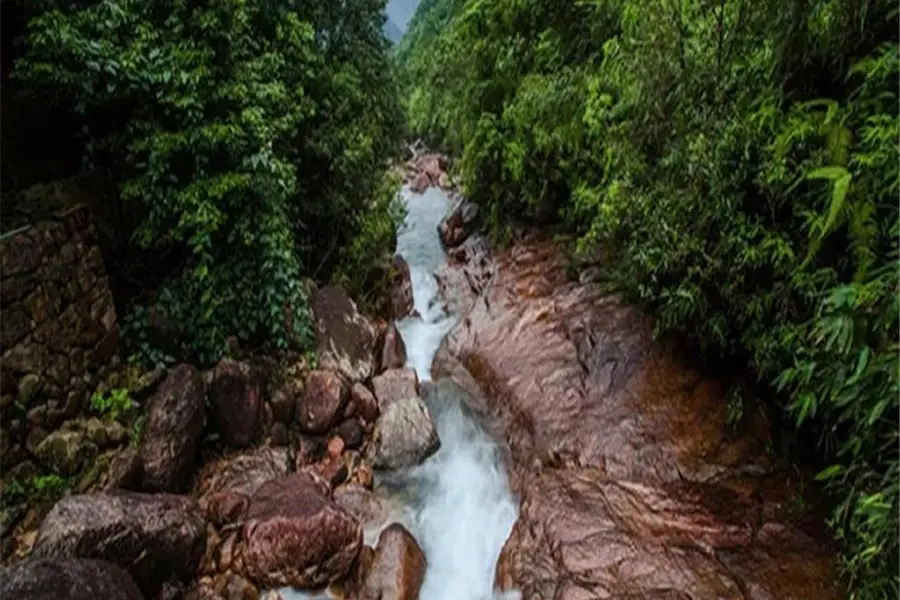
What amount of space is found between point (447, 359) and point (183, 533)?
13.1ft

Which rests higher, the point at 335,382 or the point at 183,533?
the point at 335,382

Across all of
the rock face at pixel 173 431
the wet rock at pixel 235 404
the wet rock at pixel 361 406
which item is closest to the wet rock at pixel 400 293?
the wet rock at pixel 361 406

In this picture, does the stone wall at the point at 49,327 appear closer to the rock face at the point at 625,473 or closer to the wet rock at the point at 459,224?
the rock face at the point at 625,473

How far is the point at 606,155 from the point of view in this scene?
669 cm

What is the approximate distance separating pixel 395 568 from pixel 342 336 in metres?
3.04

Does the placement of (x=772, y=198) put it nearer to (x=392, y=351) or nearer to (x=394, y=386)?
(x=394, y=386)

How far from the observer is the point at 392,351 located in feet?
24.4

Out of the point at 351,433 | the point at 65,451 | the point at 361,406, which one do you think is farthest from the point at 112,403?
the point at 361,406

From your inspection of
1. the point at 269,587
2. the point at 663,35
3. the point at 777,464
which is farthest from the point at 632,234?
the point at 269,587

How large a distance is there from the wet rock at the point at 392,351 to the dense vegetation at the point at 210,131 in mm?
1478

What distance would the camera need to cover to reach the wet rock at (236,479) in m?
4.76

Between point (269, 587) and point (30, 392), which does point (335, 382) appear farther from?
point (30, 392)

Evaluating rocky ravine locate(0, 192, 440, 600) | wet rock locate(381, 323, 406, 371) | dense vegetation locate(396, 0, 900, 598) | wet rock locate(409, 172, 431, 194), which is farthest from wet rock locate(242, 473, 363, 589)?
wet rock locate(409, 172, 431, 194)

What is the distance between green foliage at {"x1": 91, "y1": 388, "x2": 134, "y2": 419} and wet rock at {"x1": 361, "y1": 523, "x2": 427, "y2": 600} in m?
2.66
